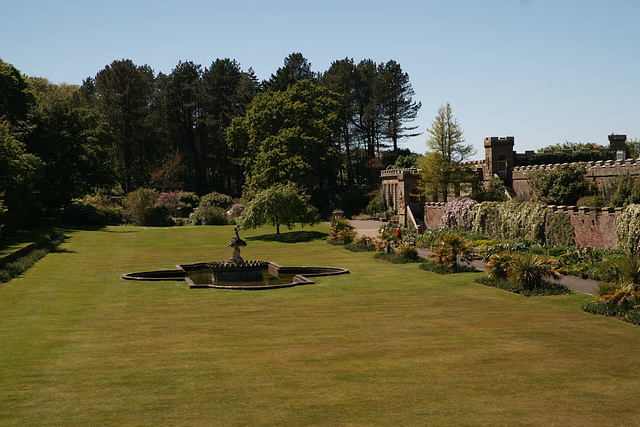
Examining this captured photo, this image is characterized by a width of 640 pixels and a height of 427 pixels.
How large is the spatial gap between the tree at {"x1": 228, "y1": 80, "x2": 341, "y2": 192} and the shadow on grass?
42.1 feet

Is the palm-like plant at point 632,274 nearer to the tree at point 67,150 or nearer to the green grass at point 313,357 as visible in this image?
the green grass at point 313,357

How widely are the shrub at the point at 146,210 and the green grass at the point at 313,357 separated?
41.5 meters

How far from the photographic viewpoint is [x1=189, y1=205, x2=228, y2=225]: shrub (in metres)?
67.3

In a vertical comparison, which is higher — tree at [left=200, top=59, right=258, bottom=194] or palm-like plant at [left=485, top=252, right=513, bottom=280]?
tree at [left=200, top=59, right=258, bottom=194]

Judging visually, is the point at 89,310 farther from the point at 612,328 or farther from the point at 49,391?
the point at 612,328

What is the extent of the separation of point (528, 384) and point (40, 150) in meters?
58.5

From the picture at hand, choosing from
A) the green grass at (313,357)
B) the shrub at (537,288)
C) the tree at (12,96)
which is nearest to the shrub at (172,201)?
the tree at (12,96)

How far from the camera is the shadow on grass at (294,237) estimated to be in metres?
52.6

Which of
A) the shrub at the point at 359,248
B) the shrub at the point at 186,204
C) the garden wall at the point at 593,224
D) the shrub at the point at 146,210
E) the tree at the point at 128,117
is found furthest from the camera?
the tree at the point at 128,117

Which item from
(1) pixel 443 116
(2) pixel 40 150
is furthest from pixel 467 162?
(2) pixel 40 150

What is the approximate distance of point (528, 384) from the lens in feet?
41.2

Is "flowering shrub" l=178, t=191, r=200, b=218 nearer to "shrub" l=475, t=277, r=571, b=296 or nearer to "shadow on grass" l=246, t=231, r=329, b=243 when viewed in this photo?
"shadow on grass" l=246, t=231, r=329, b=243

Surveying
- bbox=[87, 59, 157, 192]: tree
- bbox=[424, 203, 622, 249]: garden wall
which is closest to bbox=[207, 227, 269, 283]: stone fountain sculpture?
bbox=[424, 203, 622, 249]: garden wall

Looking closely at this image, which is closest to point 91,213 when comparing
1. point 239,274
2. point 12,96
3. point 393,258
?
point 12,96
